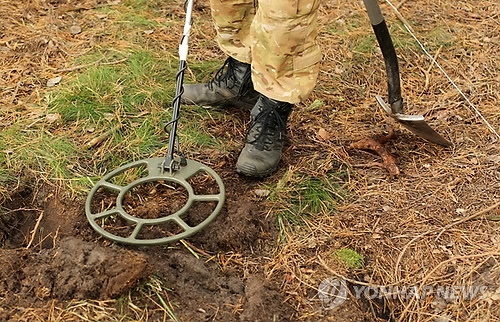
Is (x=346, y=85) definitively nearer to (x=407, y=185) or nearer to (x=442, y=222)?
(x=407, y=185)

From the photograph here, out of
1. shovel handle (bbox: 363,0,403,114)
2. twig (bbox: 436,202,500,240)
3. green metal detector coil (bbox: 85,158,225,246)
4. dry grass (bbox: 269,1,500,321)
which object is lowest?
dry grass (bbox: 269,1,500,321)

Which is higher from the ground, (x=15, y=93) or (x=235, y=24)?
(x=235, y=24)

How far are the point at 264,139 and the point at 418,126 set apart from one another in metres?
0.64

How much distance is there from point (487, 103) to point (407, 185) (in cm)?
76

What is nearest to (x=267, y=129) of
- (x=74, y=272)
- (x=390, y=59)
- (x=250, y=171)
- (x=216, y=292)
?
(x=250, y=171)

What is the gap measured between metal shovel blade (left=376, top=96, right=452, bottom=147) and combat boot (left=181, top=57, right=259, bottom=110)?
605 mm

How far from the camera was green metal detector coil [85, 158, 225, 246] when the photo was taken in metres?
1.94

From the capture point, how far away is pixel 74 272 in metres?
1.78

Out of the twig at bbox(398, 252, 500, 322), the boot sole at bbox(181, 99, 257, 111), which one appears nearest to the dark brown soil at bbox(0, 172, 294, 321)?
the twig at bbox(398, 252, 500, 322)

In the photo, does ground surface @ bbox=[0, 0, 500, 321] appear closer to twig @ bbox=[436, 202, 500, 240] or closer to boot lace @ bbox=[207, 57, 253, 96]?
twig @ bbox=[436, 202, 500, 240]

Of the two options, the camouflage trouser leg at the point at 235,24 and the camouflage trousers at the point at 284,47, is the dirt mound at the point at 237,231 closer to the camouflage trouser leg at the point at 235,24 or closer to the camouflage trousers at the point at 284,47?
the camouflage trousers at the point at 284,47

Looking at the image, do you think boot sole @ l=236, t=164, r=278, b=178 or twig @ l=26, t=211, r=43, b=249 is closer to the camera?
twig @ l=26, t=211, r=43, b=249

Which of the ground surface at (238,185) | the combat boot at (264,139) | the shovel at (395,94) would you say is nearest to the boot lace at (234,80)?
the ground surface at (238,185)

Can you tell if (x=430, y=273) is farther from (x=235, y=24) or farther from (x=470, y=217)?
(x=235, y=24)
